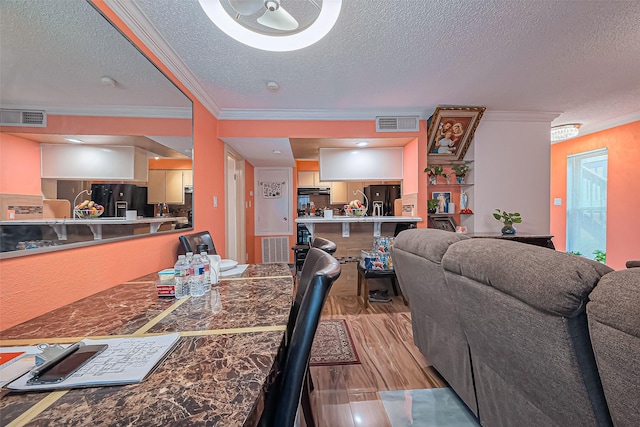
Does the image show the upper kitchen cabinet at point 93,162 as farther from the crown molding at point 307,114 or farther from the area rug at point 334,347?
the crown molding at point 307,114

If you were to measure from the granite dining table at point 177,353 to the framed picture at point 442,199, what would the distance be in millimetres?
3089

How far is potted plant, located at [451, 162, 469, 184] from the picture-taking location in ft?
11.8

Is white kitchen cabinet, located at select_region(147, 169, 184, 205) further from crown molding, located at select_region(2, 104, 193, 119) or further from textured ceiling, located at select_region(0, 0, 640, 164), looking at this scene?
textured ceiling, located at select_region(0, 0, 640, 164)

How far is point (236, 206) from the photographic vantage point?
14.3 feet

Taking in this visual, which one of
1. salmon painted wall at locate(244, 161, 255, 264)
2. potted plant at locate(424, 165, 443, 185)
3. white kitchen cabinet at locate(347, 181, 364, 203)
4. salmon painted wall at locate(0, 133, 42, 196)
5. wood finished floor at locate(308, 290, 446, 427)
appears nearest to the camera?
salmon painted wall at locate(0, 133, 42, 196)

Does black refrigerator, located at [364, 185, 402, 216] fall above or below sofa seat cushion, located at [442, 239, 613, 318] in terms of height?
above

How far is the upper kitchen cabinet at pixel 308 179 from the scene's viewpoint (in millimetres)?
5953

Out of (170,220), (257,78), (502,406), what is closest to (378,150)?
(257,78)

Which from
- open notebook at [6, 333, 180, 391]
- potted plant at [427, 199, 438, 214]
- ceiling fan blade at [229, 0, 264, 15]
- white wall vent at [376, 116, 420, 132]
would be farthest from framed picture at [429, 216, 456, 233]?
open notebook at [6, 333, 180, 391]

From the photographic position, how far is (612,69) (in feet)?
7.89

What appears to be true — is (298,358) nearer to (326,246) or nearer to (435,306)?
(326,246)

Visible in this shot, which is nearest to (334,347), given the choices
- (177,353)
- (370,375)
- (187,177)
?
(370,375)

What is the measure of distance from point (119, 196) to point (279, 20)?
1.33 meters

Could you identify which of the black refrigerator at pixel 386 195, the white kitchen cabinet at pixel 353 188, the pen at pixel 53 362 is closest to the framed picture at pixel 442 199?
the black refrigerator at pixel 386 195
